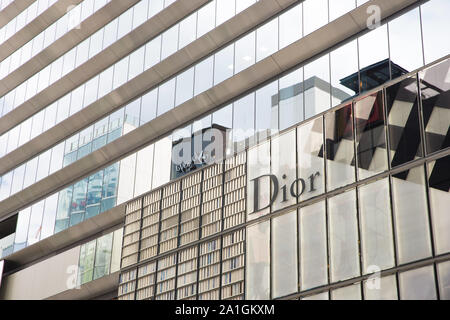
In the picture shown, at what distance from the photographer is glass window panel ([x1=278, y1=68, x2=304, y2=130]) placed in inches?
1081

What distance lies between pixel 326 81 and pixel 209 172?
6437mm

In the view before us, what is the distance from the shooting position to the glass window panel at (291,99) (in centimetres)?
2746

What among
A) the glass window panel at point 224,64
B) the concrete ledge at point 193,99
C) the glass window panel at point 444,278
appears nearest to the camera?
the glass window panel at point 444,278

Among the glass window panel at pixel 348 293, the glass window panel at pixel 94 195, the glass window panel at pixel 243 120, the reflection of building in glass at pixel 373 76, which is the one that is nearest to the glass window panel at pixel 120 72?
the glass window panel at pixel 94 195

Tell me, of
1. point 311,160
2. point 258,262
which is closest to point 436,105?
point 311,160

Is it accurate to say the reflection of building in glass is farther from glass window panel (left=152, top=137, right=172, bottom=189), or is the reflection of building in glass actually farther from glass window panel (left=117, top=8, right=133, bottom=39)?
glass window panel (left=117, top=8, right=133, bottom=39)

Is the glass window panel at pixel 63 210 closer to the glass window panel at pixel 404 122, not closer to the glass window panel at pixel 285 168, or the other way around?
the glass window panel at pixel 285 168

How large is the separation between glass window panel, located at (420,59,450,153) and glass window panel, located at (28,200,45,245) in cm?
2589

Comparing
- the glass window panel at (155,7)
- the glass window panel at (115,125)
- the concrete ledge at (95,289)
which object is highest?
the glass window panel at (155,7)

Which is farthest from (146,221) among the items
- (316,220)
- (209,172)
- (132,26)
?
(132,26)

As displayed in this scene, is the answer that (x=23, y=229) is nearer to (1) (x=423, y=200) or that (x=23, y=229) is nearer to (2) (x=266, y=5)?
(2) (x=266, y=5)

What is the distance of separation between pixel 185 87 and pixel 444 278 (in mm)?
17997

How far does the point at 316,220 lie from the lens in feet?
79.5

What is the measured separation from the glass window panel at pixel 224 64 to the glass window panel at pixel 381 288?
533 inches
